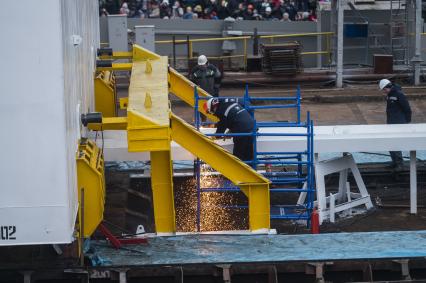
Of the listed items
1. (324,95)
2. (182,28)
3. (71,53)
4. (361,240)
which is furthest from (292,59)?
(71,53)

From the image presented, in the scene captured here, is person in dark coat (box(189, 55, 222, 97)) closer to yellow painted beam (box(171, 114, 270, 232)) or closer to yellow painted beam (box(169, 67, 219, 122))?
yellow painted beam (box(169, 67, 219, 122))

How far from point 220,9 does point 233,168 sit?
66.7 feet

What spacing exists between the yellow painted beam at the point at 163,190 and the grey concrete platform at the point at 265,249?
0.20 m

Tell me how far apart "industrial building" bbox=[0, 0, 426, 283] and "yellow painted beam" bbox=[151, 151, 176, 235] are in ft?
0.06

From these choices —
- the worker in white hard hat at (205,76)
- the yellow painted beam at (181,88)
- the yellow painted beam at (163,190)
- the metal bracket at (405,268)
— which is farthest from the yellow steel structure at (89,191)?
the worker in white hard hat at (205,76)

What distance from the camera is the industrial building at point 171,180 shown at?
30.8ft

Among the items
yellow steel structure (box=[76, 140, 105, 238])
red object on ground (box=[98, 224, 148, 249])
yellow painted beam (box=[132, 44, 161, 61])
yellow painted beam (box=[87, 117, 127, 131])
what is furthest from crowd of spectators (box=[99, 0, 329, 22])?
yellow steel structure (box=[76, 140, 105, 238])

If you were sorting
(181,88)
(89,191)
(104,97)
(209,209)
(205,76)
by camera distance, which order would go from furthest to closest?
(205,76), (181,88), (104,97), (209,209), (89,191)

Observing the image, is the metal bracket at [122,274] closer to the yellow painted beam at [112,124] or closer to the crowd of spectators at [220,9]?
the yellow painted beam at [112,124]

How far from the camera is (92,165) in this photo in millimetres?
10828

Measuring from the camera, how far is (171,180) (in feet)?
39.5

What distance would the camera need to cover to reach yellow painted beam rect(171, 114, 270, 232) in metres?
12.3

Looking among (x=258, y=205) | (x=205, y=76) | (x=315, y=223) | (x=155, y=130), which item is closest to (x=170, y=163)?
(x=155, y=130)

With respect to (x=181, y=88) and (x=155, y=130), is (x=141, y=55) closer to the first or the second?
(x=181, y=88)
